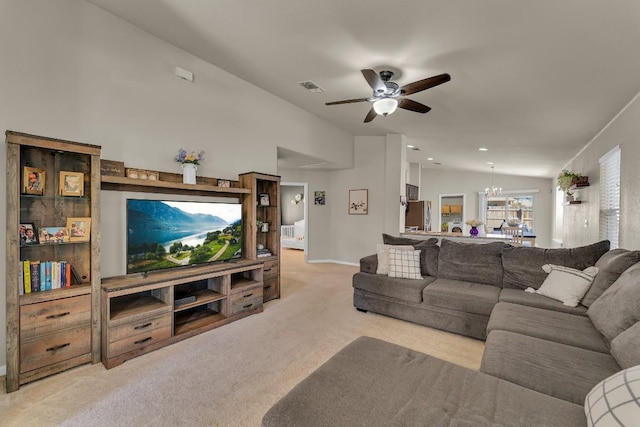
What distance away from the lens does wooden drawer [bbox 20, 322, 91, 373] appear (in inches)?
79.6

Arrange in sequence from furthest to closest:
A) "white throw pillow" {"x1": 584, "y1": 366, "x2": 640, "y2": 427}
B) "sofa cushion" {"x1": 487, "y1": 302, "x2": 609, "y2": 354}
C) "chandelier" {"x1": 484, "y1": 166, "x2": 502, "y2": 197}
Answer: "chandelier" {"x1": 484, "y1": 166, "x2": 502, "y2": 197}
"sofa cushion" {"x1": 487, "y1": 302, "x2": 609, "y2": 354}
"white throw pillow" {"x1": 584, "y1": 366, "x2": 640, "y2": 427}

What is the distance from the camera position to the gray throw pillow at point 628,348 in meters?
1.36

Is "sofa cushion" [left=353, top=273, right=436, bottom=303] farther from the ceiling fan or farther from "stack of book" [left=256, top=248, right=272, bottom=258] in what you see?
the ceiling fan

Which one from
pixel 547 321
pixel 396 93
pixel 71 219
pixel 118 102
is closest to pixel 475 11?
pixel 396 93

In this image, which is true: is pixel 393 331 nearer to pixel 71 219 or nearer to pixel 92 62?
pixel 71 219

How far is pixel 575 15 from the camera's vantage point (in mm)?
2023

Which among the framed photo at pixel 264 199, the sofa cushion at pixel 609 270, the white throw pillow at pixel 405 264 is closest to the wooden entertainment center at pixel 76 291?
the framed photo at pixel 264 199

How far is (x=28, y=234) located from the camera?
2129 mm

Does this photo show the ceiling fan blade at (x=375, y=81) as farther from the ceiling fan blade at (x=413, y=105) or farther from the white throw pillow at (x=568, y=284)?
the white throw pillow at (x=568, y=284)

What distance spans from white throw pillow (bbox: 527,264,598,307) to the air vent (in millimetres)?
3344

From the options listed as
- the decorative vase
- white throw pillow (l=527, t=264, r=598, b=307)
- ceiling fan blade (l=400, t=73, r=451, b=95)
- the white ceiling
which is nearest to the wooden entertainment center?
the decorative vase

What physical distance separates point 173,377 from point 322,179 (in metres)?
5.34

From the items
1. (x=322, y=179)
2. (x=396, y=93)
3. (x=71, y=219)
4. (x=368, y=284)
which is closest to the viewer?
(x=71, y=219)

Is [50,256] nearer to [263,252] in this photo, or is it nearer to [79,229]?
[79,229]
